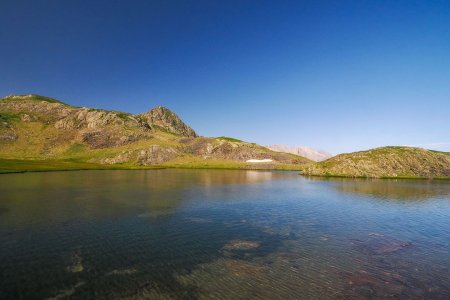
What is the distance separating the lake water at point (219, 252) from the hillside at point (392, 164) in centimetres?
10317

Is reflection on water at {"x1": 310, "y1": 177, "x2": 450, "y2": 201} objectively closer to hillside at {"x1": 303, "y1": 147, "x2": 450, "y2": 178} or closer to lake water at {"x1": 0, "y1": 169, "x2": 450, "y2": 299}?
lake water at {"x1": 0, "y1": 169, "x2": 450, "y2": 299}

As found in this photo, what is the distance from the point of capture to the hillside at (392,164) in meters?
151

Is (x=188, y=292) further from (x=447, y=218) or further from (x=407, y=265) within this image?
(x=447, y=218)

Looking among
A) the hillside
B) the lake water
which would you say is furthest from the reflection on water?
the hillside

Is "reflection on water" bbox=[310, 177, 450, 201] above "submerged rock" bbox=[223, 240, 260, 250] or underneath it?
above

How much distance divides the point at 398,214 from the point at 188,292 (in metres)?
48.6

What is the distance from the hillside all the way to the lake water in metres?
103

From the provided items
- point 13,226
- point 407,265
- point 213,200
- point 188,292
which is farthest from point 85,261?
point 213,200

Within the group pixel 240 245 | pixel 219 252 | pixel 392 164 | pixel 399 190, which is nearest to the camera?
pixel 219 252

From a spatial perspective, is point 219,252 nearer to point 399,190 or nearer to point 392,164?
point 399,190

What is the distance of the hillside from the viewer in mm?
150875

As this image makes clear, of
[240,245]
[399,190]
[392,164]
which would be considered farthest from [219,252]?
[392,164]

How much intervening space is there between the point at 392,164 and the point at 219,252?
156715 millimetres

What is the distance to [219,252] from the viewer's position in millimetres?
31125
